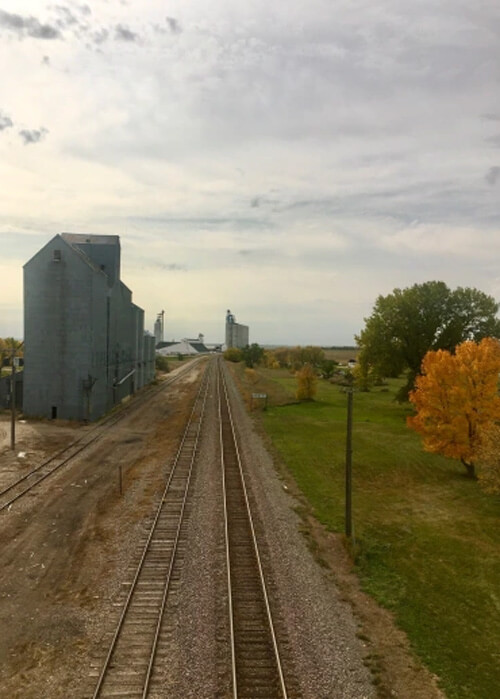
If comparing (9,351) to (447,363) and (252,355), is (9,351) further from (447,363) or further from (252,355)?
(252,355)

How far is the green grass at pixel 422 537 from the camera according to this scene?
13516 mm

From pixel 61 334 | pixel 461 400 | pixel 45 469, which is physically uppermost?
pixel 61 334

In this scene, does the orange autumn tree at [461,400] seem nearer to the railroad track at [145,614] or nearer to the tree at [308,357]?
the railroad track at [145,614]

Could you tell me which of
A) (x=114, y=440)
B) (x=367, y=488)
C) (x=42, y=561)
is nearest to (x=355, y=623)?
(x=42, y=561)

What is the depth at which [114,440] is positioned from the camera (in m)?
40.2

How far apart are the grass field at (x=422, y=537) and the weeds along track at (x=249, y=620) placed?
11.9 ft

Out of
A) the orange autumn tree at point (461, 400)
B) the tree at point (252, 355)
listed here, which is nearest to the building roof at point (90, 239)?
the orange autumn tree at point (461, 400)

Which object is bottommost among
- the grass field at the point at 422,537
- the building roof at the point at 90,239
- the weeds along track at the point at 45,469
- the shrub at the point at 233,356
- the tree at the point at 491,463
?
the grass field at the point at 422,537

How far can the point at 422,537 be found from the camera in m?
21.2

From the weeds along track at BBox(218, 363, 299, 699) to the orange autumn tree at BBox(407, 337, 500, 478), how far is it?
1358cm

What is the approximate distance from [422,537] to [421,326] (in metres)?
43.3

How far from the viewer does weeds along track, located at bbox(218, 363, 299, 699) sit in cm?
1174

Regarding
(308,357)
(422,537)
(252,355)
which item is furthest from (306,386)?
(252,355)

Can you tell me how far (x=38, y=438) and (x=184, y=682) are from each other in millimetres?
32039
